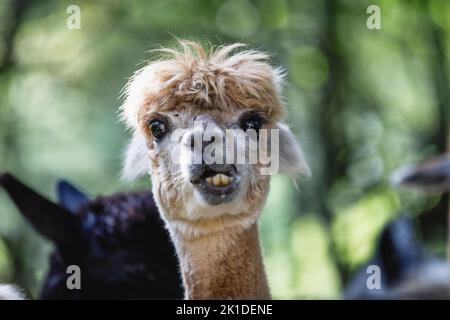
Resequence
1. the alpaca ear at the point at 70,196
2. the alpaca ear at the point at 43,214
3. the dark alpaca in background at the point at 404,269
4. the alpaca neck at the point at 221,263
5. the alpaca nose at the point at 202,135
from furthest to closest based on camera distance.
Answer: the dark alpaca in background at the point at 404,269 < the alpaca ear at the point at 70,196 < the alpaca ear at the point at 43,214 < the alpaca neck at the point at 221,263 < the alpaca nose at the point at 202,135

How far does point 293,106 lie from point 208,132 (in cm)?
91

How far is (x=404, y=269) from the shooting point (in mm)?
2316

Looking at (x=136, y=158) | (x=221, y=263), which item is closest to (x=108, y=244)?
(x=136, y=158)

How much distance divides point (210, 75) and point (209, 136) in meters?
0.15

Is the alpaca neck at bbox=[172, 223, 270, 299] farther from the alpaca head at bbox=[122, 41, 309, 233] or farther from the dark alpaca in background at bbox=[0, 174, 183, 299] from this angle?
the dark alpaca in background at bbox=[0, 174, 183, 299]

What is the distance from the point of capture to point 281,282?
223 centimetres

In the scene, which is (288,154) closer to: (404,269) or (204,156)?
(204,156)

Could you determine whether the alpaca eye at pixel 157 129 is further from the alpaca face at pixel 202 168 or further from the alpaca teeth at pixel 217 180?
the alpaca teeth at pixel 217 180

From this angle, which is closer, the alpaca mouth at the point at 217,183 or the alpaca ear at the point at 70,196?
the alpaca mouth at the point at 217,183

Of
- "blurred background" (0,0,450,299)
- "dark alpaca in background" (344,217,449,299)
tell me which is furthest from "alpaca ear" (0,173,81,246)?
"dark alpaca in background" (344,217,449,299)

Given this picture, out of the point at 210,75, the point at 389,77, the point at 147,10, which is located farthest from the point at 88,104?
the point at 389,77

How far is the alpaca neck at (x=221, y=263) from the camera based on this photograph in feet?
4.95

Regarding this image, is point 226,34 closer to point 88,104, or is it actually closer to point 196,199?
point 88,104

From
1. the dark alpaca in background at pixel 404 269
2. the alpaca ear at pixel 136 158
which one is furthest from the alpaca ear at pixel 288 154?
the dark alpaca in background at pixel 404 269
